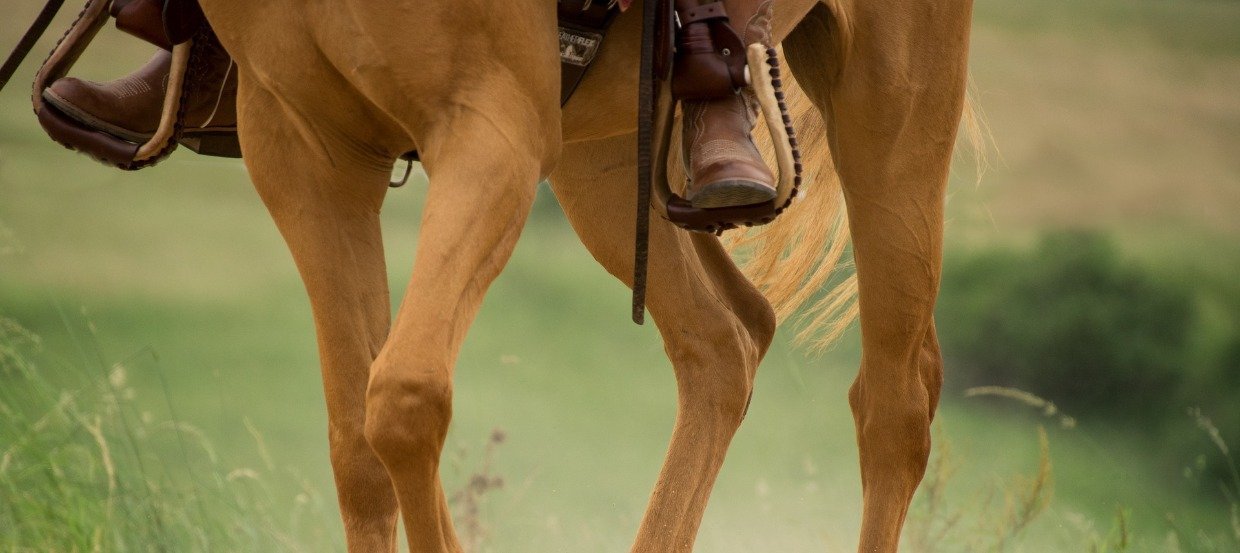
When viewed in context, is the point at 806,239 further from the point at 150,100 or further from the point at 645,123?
the point at 150,100

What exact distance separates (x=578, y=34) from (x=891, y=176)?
812 mm

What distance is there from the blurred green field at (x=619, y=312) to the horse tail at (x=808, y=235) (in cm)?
89

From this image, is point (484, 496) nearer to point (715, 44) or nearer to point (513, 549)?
point (513, 549)

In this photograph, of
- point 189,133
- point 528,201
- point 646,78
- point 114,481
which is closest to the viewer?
point 528,201

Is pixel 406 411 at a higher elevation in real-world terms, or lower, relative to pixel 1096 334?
higher

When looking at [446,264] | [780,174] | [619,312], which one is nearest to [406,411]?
[446,264]

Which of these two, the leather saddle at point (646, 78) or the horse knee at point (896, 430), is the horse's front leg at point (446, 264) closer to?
the leather saddle at point (646, 78)

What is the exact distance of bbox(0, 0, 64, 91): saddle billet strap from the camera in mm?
2271

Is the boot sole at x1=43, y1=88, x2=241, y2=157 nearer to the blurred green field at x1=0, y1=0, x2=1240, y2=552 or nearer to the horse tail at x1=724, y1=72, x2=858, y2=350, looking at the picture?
the horse tail at x1=724, y1=72, x2=858, y2=350

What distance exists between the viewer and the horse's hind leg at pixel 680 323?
2842 millimetres

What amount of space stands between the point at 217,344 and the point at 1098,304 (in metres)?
2.79

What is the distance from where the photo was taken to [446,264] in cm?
186

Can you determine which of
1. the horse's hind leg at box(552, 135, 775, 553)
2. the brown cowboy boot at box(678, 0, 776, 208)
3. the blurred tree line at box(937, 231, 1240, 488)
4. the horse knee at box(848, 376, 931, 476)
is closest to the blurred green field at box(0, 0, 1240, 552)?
the blurred tree line at box(937, 231, 1240, 488)

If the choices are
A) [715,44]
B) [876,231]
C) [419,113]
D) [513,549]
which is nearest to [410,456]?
[419,113]
